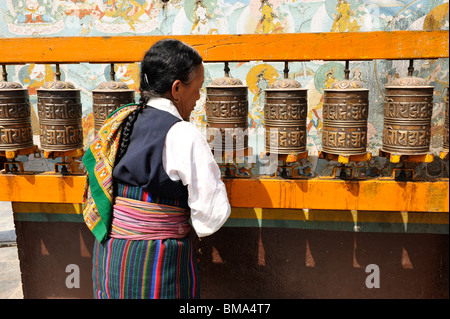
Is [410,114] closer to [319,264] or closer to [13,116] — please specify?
[319,264]

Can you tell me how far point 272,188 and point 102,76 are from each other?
6.10 feet

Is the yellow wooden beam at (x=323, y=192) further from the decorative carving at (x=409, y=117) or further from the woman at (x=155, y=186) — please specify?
the woman at (x=155, y=186)

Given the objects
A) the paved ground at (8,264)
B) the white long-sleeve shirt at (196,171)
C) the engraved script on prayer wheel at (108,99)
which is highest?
the engraved script on prayer wheel at (108,99)

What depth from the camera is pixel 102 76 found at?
10.0 feet

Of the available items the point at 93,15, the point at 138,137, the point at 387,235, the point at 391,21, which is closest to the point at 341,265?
the point at 387,235

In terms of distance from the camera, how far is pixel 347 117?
1986 millimetres

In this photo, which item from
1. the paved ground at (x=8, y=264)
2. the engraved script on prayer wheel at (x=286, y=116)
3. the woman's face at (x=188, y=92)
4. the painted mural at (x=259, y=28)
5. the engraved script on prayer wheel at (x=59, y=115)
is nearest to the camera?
the woman's face at (x=188, y=92)

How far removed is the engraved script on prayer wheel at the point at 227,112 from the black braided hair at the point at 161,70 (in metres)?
0.62

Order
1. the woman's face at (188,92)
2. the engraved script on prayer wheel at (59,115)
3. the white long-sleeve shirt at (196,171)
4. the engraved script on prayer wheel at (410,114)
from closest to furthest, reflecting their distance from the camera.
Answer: the white long-sleeve shirt at (196,171) < the woman's face at (188,92) < the engraved script on prayer wheel at (410,114) < the engraved script on prayer wheel at (59,115)

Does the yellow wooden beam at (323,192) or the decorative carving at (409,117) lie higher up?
the decorative carving at (409,117)

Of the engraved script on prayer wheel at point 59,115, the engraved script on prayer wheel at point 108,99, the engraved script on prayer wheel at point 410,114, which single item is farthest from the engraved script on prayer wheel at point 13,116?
the engraved script on prayer wheel at point 410,114

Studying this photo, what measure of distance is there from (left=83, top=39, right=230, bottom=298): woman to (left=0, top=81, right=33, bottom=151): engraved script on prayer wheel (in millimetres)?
941

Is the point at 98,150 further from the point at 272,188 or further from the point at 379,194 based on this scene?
the point at 379,194

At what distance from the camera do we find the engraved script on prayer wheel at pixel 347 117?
77.9 inches
